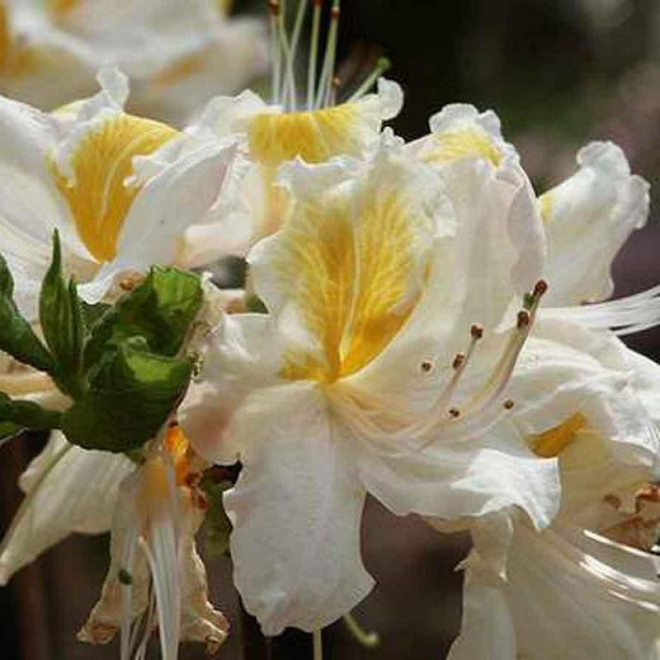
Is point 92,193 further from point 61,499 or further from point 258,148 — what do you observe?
point 61,499

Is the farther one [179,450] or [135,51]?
[135,51]

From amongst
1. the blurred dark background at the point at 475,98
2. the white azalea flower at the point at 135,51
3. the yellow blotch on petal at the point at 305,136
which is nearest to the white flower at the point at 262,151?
the yellow blotch on petal at the point at 305,136

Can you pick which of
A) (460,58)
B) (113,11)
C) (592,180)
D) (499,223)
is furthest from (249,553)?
(460,58)

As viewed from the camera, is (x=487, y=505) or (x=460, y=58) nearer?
(x=487, y=505)

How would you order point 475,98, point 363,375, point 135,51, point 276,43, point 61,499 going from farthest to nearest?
point 475,98 < point 135,51 < point 276,43 < point 61,499 < point 363,375

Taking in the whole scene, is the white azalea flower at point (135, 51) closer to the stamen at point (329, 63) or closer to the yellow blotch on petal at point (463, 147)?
the stamen at point (329, 63)

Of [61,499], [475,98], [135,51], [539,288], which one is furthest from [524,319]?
[475,98]

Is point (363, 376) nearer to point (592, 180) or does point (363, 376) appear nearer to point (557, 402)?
point (557, 402)
